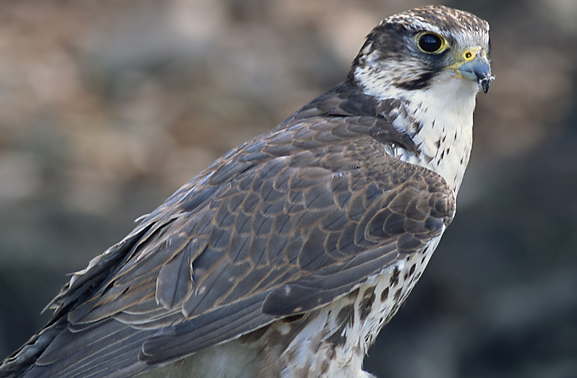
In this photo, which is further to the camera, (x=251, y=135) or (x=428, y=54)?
(x=251, y=135)

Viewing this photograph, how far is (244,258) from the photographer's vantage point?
3.21 m

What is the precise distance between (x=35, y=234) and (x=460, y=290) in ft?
10.7

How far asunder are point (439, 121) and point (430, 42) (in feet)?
1.04

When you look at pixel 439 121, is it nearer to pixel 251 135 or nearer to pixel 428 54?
pixel 428 54

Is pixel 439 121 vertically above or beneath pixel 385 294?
above

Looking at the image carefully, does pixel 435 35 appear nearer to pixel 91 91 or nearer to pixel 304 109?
pixel 304 109

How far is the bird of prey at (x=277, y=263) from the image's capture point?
3.12 metres

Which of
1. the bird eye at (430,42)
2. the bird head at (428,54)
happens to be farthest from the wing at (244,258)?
the bird eye at (430,42)

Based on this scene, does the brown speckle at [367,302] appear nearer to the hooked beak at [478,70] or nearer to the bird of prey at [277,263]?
the bird of prey at [277,263]

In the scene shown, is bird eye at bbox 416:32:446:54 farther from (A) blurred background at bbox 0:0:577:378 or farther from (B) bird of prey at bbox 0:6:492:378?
(A) blurred background at bbox 0:0:577:378

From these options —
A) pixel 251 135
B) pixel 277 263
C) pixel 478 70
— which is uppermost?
pixel 478 70

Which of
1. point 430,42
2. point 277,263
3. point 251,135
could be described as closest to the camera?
point 277,263

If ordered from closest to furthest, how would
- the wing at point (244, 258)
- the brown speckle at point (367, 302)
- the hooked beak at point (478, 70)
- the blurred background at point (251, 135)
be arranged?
the wing at point (244, 258), the brown speckle at point (367, 302), the hooked beak at point (478, 70), the blurred background at point (251, 135)

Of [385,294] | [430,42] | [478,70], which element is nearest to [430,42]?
[430,42]
